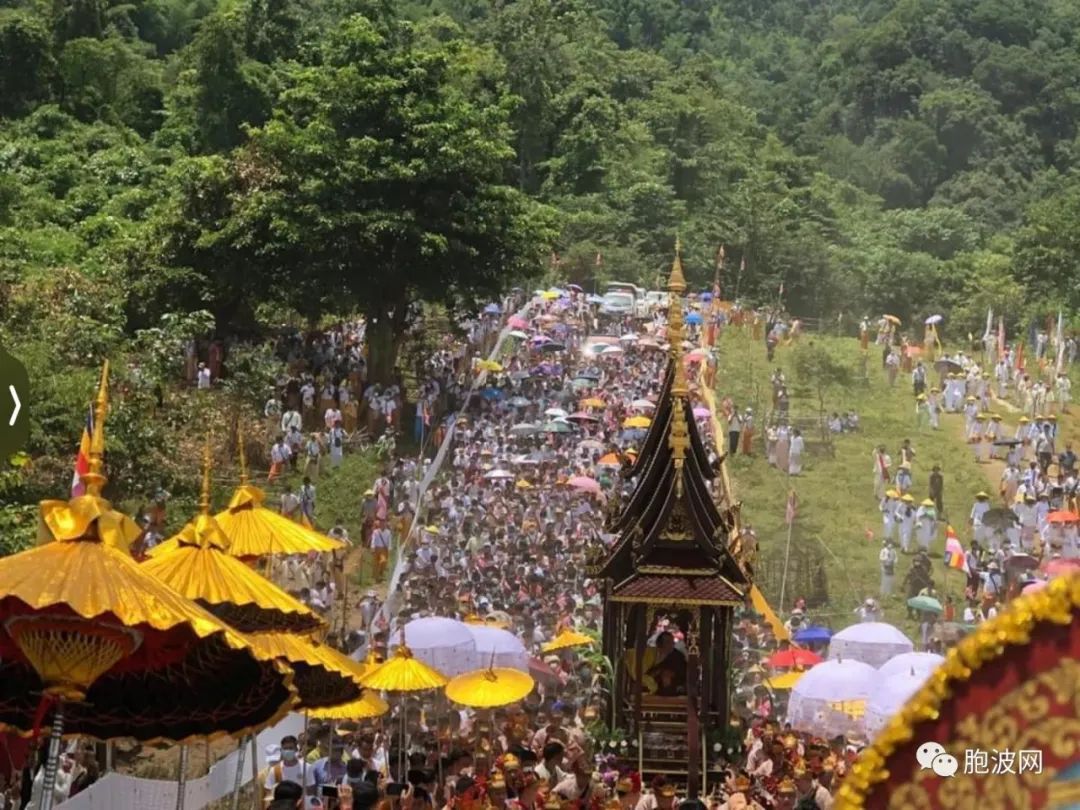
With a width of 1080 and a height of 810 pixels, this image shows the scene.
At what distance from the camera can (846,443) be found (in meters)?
33.2

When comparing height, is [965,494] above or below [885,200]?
below

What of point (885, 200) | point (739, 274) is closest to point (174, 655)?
point (739, 274)

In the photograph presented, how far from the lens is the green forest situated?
30.3 meters

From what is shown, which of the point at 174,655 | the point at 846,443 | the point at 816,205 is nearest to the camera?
the point at 174,655

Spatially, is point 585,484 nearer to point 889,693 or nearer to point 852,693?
point 852,693

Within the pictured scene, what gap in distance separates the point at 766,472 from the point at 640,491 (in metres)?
15.9

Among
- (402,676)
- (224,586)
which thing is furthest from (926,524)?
(224,586)

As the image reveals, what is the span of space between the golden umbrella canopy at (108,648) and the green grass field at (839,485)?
667 inches

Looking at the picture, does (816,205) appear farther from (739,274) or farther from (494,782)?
(494,782)

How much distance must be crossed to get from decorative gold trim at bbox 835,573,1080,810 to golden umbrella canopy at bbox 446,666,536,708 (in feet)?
33.7

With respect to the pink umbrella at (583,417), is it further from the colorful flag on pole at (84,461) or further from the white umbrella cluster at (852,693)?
the colorful flag on pole at (84,461)

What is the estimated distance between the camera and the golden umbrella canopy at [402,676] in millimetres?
12195

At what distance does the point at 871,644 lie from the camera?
56.6 feet

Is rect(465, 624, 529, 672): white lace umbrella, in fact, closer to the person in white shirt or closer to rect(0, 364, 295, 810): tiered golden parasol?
the person in white shirt
